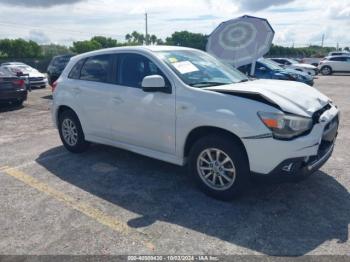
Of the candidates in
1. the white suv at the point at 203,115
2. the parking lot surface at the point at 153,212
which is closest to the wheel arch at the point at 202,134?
the white suv at the point at 203,115

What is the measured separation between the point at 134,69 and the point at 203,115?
4.66 ft

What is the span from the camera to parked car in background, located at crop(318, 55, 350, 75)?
27.6m

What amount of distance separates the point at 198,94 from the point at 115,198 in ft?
5.22

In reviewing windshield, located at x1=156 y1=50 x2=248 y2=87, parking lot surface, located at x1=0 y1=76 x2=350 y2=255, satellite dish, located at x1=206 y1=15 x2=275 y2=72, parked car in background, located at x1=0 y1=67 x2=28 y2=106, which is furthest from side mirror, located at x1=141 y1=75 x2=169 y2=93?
parked car in background, located at x1=0 y1=67 x2=28 y2=106

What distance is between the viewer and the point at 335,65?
91.5 feet

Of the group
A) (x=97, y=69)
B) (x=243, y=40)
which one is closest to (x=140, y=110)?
(x=97, y=69)

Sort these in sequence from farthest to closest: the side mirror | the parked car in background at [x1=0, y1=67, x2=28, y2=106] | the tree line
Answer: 1. the tree line
2. the parked car in background at [x1=0, y1=67, x2=28, y2=106]
3. the side mirror

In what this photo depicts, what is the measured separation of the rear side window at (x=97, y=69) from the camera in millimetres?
5039

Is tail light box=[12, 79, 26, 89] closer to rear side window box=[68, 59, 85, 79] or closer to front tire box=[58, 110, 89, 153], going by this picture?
front tire box=[58, 110, 89, 153]

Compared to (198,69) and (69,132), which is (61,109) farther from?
(198,69)

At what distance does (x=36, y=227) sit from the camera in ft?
11.5

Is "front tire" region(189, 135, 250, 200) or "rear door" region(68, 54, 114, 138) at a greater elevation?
"rear door" region(68, 54, 114, 138)

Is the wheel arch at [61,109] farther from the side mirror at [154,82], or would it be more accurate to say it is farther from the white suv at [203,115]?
the side mirror at [154,82]

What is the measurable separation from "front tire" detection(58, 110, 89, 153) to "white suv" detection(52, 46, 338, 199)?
0.16 metres
